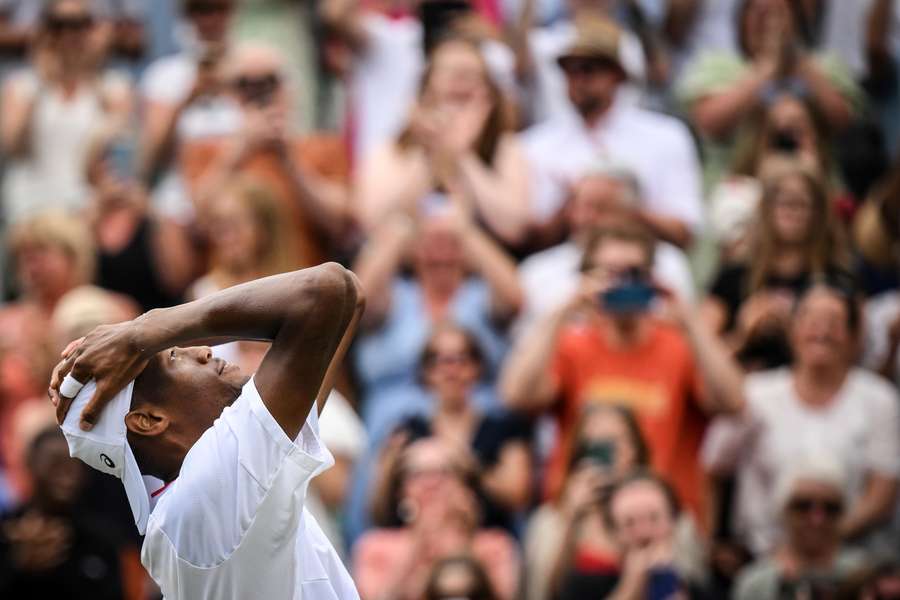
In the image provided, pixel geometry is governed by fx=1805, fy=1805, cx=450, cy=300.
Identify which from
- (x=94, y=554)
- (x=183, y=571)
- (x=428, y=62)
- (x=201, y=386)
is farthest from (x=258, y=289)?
(x=428, y=62)

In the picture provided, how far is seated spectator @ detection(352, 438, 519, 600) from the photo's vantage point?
6688mm

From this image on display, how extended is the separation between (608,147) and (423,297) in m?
1.20

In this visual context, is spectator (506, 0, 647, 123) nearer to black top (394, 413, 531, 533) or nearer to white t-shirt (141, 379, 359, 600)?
black top (394, 413, 531, 533)

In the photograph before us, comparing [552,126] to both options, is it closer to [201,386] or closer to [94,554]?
[94,554]

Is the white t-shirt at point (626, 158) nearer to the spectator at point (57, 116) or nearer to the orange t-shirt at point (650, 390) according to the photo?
the orange t-shirt at point (650, 390)

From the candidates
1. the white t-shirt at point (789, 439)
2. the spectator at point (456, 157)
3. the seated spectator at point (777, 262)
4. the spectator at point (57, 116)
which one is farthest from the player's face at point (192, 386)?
the spectator at point (57, 116)

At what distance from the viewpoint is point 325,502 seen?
7.09 metres

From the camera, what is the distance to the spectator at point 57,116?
8.78 metres

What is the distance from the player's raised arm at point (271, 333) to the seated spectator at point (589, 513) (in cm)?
333

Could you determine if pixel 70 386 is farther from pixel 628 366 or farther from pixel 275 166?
pixel 275 166

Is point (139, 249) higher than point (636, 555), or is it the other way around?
point (139, 249)

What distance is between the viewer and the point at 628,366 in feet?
23.6

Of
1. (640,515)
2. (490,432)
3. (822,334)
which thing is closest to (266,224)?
(490,432)

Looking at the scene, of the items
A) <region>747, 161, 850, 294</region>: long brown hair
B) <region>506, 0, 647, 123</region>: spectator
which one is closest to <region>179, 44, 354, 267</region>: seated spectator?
<region>506, 0, 647, 123</region>: spectator
